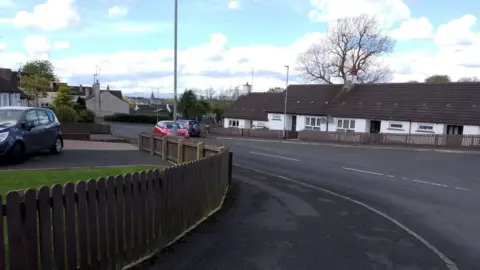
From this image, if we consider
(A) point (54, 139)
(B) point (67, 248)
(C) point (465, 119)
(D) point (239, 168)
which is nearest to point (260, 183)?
(D) point (239, 168)

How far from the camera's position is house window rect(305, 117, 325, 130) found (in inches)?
1877

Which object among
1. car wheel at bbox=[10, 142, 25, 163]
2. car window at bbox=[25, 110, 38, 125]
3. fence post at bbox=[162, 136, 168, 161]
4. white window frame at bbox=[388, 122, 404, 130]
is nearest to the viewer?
car wheel at bbox=[10, 142, 25, 163]

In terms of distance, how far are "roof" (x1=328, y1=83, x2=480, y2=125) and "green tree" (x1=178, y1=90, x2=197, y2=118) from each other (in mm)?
31488

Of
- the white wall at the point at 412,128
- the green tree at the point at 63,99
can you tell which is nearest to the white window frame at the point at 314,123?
the white wall at the point at 412,128

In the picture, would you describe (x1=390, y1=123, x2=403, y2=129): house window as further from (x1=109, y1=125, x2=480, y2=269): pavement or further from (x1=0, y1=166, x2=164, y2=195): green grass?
(x1=0, y1=166, x2=164, y2=195): green grass

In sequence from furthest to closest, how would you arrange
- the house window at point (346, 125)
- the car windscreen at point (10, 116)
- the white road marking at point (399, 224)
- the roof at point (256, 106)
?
1. the roof at point (256, 106)
2. the house window at point (346, 125)
3. the car windscreen at point (10, 116)
4. the white road marking at point (399, 224)

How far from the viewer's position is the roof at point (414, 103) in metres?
37.0

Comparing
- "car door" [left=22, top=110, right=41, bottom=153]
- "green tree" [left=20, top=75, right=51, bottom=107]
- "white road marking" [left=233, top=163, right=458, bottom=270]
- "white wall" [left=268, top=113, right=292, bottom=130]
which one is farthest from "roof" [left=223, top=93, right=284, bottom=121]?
"car door" [left=22, top=110, right=41, bottom=153]

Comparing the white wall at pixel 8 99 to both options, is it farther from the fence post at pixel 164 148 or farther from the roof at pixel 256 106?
the fence post at pixel 164 148

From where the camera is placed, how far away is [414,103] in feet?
133

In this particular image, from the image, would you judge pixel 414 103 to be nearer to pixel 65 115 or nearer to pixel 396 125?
pixel 396 125

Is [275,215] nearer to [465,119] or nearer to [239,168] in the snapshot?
[239,168]

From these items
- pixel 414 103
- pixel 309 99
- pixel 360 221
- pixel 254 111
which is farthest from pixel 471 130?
pixel 360 221

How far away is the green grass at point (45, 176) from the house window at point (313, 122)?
1481 inches
